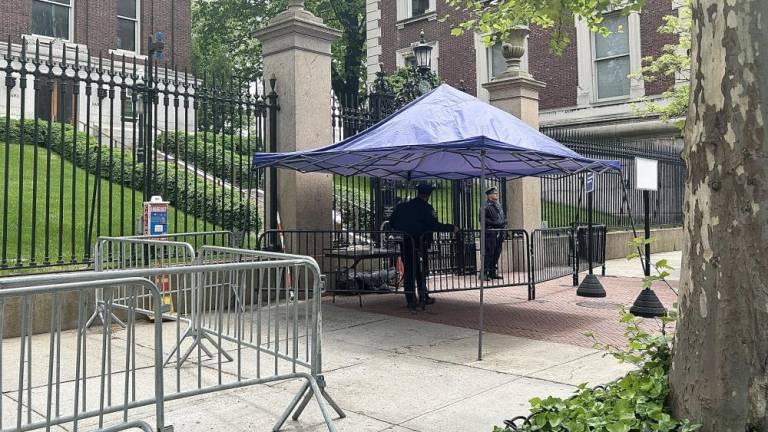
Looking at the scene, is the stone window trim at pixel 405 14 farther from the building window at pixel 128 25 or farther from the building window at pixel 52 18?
the building window at pixel 52 18

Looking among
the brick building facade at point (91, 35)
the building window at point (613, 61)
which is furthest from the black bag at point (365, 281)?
the building window at point (613, 61)

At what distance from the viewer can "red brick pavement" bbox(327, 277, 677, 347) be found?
7699 millimetres

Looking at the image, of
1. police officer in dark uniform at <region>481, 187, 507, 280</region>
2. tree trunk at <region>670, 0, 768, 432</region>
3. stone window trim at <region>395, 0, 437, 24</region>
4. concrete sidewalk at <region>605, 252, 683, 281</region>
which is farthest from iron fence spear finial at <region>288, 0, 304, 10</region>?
stone window trim at <region>395, 0, 437, 24</region>

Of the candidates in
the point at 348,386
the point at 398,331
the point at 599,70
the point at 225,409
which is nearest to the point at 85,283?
the point at 225,409

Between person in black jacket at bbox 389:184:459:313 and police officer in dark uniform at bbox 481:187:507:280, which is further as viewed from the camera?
police officer in dark uniform at bbox 481:187:507:280

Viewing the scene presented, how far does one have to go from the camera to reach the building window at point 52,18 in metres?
22.6

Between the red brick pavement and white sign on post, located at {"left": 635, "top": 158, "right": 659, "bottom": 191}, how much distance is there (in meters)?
1.87

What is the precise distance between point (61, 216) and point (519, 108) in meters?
9.73

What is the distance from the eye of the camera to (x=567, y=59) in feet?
80.9

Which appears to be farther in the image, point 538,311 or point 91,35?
point 91,35

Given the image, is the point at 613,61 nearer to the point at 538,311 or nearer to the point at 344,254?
the point at 538,311

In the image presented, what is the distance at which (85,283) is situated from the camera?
122 inches

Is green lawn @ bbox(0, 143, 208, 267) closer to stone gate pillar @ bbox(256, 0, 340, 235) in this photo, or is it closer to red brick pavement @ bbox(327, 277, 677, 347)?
stone gate pillar @ bbox(256, 0, 340, 235)

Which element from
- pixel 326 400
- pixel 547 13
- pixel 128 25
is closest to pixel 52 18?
pixel 128 25
